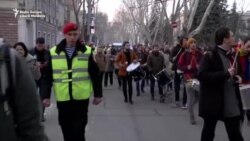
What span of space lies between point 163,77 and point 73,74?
8.57 m

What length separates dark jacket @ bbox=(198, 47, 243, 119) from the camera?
539 cm

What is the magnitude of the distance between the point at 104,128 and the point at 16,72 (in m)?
6.53

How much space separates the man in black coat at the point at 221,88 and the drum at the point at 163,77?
27.7 feet

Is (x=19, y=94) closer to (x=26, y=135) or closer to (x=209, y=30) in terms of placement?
(x=26, y=135)

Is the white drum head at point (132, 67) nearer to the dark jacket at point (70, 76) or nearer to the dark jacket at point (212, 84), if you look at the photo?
the dark jacket at point (70, 76)

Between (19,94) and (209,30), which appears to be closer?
(19,94)

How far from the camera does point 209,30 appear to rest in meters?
53.4

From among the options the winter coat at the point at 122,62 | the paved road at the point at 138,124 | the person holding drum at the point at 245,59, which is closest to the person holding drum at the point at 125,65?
the winter coat at the point at 122,62

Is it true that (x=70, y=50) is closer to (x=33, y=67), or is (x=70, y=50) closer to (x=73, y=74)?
(x=73, y=74)

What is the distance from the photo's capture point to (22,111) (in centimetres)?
266

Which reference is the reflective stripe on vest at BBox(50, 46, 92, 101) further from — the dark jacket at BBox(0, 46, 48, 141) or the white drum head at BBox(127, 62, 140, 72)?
the white drum head at BBox(127, 62, 140, 72)

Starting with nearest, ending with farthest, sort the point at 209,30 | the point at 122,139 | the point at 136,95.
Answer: the point at 122,139
the point at 136,95
the point at 209,30

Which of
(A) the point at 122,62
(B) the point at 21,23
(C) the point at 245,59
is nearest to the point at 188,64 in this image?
(C) the point at 245,59

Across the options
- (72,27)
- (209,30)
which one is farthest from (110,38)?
(72,27)
